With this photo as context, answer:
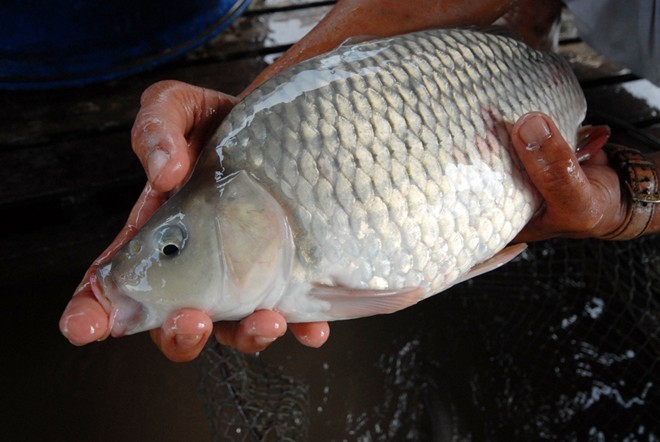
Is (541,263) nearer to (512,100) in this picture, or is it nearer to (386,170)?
(512,100)

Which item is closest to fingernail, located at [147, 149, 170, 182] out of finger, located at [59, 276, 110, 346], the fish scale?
the fish scale

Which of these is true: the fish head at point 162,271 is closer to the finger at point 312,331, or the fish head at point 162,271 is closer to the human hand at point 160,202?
the human hand at point 160,202

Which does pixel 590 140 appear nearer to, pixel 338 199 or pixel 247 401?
pixel 338 199

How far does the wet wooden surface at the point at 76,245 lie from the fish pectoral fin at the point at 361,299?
0.95m

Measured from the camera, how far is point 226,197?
1.02 metres

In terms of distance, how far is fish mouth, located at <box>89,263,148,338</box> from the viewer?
1.00 m

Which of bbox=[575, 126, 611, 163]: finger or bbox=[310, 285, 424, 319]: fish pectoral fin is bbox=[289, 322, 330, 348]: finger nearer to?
bbox=[310, 285, 424, 319]: fish pectoral fin

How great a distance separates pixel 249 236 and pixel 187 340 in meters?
0.19

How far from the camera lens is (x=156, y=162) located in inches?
39.9

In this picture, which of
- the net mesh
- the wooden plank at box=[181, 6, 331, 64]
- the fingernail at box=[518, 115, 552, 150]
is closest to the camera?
the fingernail at box=[518, 115, 552, 150]

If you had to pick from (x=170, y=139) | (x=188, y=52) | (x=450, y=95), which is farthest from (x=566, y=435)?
(x=188, y=52)

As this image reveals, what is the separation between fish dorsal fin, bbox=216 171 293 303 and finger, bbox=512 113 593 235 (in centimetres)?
50

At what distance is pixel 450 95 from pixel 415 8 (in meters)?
0.58

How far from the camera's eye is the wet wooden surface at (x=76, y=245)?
1.86m
